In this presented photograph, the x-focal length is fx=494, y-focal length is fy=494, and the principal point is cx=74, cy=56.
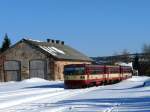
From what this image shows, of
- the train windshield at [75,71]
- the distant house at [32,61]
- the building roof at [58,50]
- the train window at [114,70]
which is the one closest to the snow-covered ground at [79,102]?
the train windshield at [75,71]

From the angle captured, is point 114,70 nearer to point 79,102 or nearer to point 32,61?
point 32,61

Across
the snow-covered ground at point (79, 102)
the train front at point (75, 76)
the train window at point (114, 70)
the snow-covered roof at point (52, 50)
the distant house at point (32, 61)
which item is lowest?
Answer: the snow-covered ground at point (79, 102)

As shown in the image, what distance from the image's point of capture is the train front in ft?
158

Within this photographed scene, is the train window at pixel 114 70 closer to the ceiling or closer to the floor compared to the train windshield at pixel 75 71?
closer to the ceiling

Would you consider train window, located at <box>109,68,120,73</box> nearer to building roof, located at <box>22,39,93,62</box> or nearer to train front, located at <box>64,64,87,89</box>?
train front, located at <box>64,64,87,89</box>

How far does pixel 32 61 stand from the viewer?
80.9 m

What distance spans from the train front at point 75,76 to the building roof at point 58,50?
30.1 m

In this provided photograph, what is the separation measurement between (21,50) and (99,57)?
83.3 metres

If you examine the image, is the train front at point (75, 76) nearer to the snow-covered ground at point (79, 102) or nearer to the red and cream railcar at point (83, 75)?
the red and cream railcar at point (83, 75)

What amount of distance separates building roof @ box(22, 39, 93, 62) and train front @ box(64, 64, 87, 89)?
30.1m

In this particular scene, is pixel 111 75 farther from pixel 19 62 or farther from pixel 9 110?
pixel 9 110

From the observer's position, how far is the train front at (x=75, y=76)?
4803cm

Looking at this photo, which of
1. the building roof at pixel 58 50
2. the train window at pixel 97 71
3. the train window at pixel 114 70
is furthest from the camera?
the building roof at pixel 58 50

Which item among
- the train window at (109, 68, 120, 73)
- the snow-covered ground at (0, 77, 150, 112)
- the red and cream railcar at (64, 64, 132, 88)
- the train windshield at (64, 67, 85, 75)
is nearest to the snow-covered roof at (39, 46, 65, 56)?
the train window at (109, 68, 120, 73)
